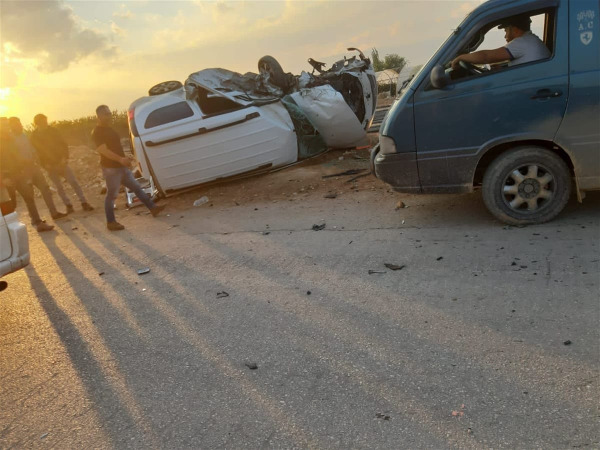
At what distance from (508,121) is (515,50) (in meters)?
0.69

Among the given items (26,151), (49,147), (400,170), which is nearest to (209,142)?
(26,151)

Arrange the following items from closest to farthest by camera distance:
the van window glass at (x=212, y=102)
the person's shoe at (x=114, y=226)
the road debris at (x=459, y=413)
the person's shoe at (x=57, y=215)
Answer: the road debris at (x=459, y=413) → the person's shoe at (x=114, y=226) → the van window glass at (x=212, y=102) → the person's shoe at (x=57, y=215)

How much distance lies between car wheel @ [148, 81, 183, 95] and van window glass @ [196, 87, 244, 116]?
638 mm

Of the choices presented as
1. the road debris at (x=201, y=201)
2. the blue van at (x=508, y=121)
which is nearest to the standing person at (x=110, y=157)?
the road debris at (x=201, y=201)

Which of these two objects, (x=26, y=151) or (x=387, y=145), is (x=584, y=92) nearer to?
(x=387, y=145)

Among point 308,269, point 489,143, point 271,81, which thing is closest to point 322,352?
point 308,269

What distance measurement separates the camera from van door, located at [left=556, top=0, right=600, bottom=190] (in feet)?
14.3

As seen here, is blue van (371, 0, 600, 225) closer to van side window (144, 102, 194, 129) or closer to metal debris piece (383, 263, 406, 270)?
metal debris piece (383, 263, 406, 270)

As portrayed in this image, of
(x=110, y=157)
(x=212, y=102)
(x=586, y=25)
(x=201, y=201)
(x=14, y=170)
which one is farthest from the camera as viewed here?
(x=212, y=102)

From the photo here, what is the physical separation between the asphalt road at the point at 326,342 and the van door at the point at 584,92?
714 millimetres

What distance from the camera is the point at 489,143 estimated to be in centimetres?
477

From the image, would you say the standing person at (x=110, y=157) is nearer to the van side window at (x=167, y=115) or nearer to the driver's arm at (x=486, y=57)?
the van side window at (x=167, y=115)

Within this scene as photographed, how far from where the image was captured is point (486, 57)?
4.78 meters

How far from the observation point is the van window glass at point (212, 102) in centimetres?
887
